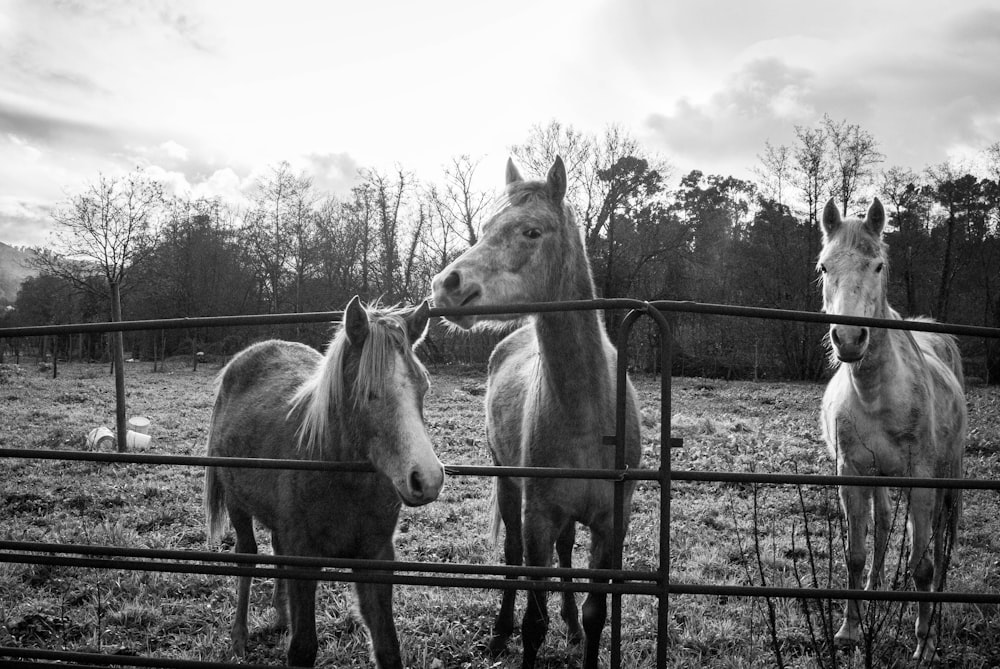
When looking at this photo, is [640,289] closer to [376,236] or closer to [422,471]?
[376,236]

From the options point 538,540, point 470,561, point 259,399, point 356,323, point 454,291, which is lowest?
point 470,561

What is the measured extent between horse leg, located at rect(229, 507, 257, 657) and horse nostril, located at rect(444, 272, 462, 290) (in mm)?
2147

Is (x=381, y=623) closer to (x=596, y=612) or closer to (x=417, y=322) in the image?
(x=596, y=612)

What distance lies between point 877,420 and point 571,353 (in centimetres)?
252

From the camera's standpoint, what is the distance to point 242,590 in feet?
12.3

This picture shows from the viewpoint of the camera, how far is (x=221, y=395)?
4.17 metres

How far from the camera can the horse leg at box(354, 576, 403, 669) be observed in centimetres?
267

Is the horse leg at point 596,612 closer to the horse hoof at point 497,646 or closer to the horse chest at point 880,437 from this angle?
the horse hoof at point 497,646

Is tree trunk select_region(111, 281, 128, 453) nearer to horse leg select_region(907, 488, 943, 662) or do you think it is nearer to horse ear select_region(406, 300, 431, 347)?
horse ear select_region(406, 300, 431, 347)

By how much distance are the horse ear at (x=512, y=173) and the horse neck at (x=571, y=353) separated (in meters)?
0.73

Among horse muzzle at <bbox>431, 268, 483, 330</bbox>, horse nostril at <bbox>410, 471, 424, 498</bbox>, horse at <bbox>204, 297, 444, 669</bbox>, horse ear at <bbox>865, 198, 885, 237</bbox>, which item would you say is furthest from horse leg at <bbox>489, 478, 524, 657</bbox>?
horse ear at <bbox>865, 198, 885, 237</bbox>

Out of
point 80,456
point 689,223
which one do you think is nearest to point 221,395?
point 80,456

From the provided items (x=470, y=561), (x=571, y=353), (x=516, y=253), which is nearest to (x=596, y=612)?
(x=571, y=353)

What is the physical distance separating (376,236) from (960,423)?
3335 centimetres
